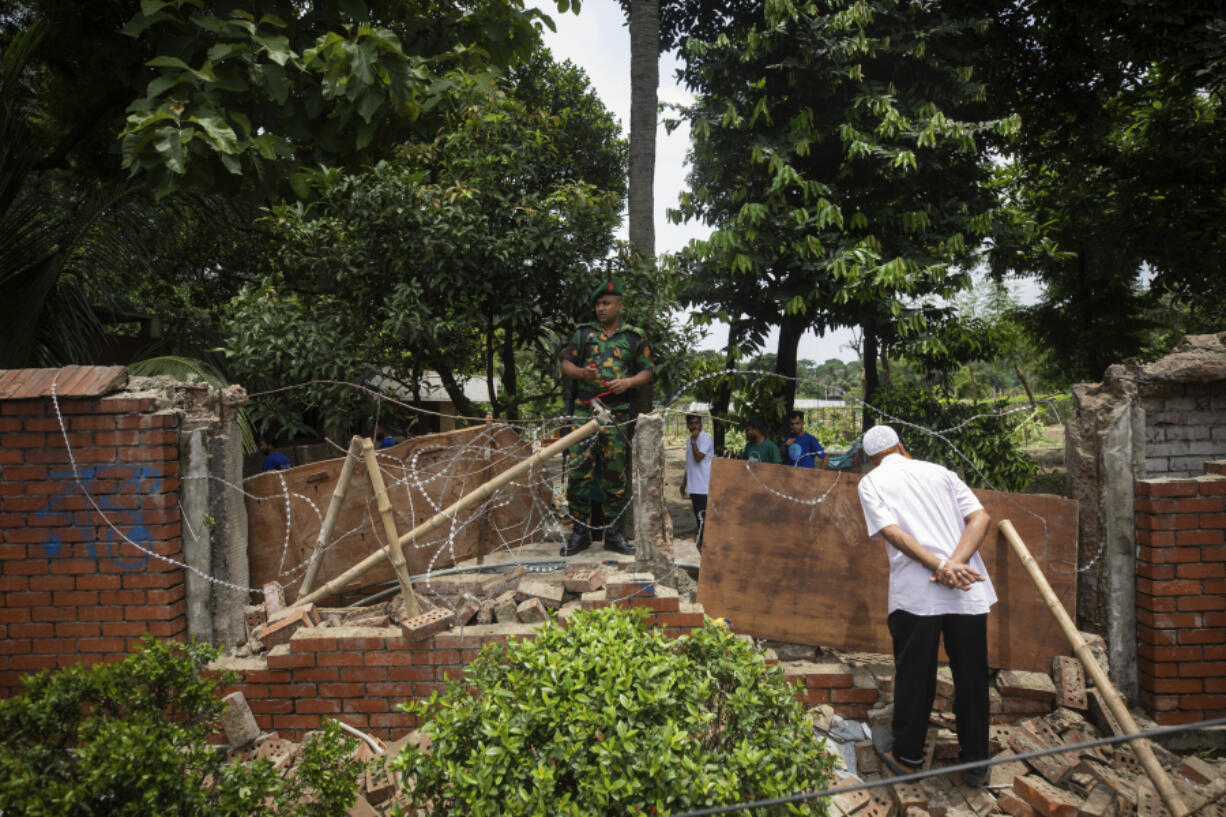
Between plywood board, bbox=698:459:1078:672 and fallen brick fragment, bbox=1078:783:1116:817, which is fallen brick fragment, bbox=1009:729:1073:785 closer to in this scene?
fallen brick fragment, bbox=1078:783:1116:817

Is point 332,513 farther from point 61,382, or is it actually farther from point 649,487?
point 649,487

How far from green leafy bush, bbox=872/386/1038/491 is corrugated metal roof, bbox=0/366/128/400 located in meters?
8.82

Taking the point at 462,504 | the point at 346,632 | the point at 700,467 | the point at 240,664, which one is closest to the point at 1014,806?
the point at 462,504

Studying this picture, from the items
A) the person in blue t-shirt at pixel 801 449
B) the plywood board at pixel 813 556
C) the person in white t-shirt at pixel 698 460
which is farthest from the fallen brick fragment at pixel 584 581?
the person in blue t-shirt at pixel 801 449

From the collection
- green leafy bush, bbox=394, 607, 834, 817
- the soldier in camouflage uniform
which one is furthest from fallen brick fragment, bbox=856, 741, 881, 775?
the soldier in camouflage uniform

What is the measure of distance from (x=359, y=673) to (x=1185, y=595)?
448cm

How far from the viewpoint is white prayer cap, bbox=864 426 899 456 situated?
373cm

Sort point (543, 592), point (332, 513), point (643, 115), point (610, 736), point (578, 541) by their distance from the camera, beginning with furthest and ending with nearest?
point (643, 115), point (578, 541), point (543, 592), point (332, 513), point (610, 736)

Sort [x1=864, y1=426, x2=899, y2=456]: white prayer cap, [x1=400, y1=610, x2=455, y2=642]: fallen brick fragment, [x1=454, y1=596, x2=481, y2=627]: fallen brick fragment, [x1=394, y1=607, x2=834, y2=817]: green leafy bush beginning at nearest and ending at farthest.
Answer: [x1=394, y1=607, x2=834, y2=817]: green leafy bush, [x1=864, y1=426, x2=899, y2=456]: white prayer cap, [x1=400, y1=610, x2=455, y2=642]: fallen brick fragment, [x1=454, y1=596, x2=481, y2=627]: fallen brick fragment

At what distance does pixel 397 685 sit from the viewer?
3.94m

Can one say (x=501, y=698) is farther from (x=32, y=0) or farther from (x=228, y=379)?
(x=32, y=0)

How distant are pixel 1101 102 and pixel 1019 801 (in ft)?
32.2

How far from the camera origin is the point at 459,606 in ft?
14.2

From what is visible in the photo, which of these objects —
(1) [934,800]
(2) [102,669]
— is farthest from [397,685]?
(1) [934,800]
